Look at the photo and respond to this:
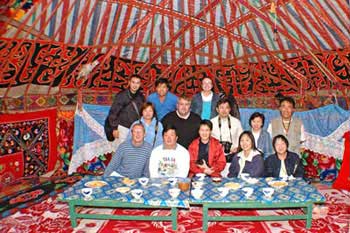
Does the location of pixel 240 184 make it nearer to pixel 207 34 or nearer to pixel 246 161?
pixel 246 161

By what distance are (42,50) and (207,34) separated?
1.78 m

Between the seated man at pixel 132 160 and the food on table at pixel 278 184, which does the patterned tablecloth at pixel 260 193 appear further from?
the seated man at pixel 132 160

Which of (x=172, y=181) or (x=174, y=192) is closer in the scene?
(x=174, y=192)

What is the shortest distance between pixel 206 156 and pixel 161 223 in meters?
0.79

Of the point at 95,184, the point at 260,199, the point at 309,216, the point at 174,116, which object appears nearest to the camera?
the point at 260,199

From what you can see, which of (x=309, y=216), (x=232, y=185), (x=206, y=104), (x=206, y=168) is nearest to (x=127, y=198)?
(x=232, y=185)

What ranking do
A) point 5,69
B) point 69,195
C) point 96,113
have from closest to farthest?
point 69,195 < point 5,69 < point 96,113

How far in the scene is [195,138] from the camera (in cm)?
405

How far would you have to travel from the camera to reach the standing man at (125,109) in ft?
14.0

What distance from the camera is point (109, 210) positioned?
147 inches

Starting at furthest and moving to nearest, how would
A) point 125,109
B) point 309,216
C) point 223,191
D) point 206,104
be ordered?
point 125,109
point 206,104
point 309,216
point 223,191

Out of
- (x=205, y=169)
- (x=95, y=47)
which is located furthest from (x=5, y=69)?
(x=205, y=169)

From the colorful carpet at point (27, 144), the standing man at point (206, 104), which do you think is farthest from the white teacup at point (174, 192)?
the colorful carpet at point (27, 144)

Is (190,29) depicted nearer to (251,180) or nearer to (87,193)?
(251,180)
